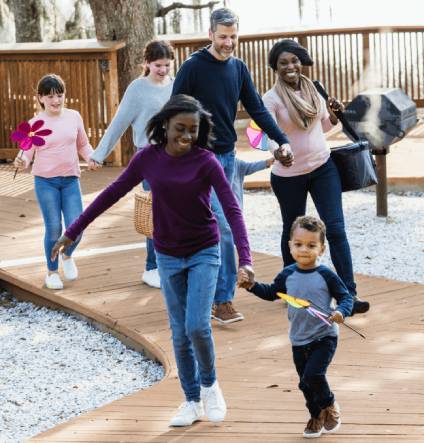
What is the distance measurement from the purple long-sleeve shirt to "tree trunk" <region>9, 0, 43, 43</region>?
16567 millimetres

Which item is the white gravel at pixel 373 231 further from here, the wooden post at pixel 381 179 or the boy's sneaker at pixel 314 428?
the boy's sneaker at pixel 314 428

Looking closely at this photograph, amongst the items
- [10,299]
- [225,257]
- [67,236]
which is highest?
[67,236]

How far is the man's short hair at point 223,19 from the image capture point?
279 inches

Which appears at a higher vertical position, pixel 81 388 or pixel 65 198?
pixel 65 198

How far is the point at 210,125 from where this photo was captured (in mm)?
5574

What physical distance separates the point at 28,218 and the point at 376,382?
627cm

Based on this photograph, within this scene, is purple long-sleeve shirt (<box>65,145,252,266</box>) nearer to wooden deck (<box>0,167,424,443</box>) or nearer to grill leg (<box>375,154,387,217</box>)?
wooden deck (<box>0,167,424,443</box>)

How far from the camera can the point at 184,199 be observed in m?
5.41

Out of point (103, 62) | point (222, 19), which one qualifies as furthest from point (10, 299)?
point (103, 62)

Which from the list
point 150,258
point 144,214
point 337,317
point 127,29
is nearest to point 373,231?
point 150,258

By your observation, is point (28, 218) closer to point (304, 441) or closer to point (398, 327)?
point (398, 327)

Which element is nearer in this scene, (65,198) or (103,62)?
(65,198)

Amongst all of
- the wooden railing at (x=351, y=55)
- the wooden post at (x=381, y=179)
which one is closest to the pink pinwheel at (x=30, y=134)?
the wooden post at (x=381, y=179)

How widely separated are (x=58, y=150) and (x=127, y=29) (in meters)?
7.20
